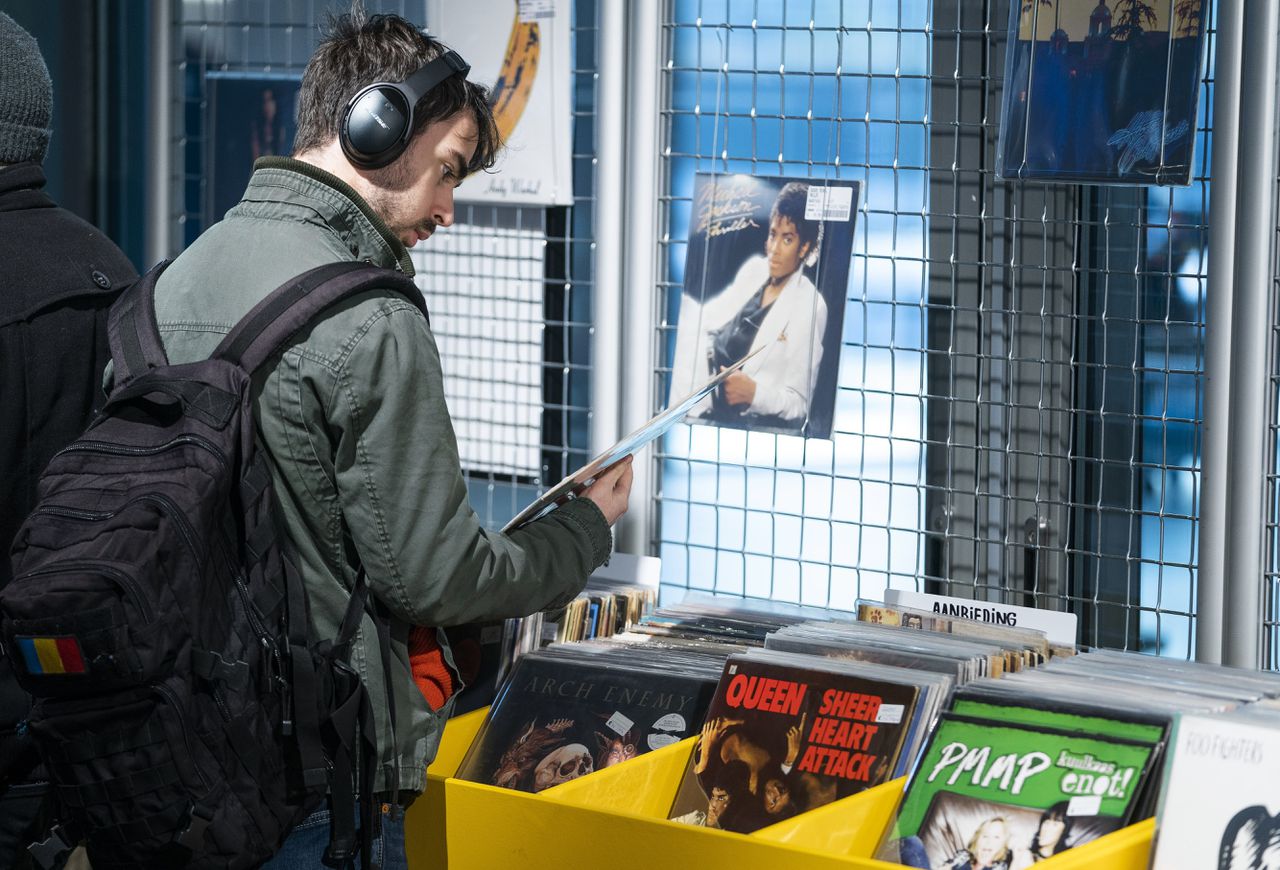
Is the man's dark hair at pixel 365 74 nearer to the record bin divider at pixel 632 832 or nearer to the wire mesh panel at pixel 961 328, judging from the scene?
the wire mesh panel at pixel 961 328

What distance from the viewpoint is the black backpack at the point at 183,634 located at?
151 centimetres

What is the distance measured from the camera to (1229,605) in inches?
82.3

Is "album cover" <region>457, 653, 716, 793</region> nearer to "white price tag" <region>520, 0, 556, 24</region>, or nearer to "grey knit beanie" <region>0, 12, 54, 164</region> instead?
"grey knit beanie" <region>0, 12, 54, 164</region>

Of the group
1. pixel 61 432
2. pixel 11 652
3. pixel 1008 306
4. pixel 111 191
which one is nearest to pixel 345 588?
pixel 11 652

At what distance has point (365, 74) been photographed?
1.78 metres

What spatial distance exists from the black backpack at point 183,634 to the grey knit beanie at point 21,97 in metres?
0.49

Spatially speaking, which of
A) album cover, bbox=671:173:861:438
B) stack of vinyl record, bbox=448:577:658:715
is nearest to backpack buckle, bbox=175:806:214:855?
stack of vinyl record, bbox=448:577:658:715

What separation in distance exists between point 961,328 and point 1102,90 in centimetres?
42

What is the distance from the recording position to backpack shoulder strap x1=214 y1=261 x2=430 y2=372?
162 centimetres

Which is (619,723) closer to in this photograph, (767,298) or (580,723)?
(580,723)

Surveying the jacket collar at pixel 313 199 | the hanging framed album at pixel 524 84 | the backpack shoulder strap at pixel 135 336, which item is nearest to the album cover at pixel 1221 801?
the jacket collar at pixel 313 199

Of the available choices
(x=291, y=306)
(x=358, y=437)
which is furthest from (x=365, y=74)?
(x=358, y=437)

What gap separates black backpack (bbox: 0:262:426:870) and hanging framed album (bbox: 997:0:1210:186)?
96cm

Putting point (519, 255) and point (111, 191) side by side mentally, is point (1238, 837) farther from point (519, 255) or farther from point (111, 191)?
point (111, 191)
